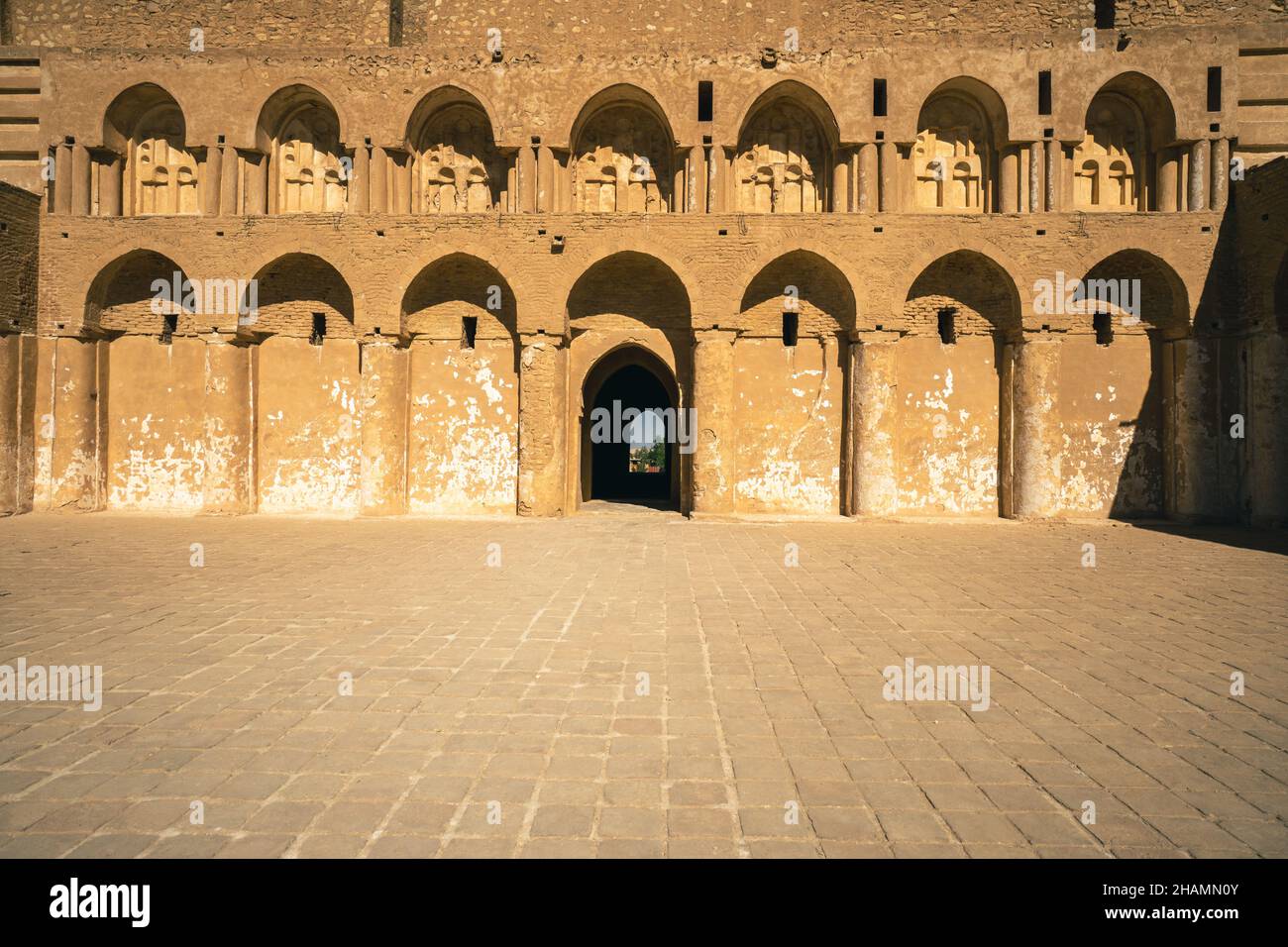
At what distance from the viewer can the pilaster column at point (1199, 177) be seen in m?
14.0

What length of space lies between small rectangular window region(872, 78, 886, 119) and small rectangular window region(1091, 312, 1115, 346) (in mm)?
6028

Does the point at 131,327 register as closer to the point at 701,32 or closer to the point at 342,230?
the point at 342,230

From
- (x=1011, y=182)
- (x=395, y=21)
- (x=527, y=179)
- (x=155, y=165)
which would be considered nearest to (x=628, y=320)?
(x=527, y=179)

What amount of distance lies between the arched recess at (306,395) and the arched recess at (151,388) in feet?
4.80

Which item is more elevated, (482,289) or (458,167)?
(458,167)

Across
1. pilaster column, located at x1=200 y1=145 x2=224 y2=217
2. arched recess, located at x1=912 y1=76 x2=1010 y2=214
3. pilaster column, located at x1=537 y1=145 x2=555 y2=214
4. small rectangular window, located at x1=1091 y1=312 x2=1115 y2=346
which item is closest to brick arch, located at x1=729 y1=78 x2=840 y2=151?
arched recess, located at x1=912 y1=76 x2=1010 y2=214

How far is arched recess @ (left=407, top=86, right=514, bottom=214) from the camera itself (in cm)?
1535

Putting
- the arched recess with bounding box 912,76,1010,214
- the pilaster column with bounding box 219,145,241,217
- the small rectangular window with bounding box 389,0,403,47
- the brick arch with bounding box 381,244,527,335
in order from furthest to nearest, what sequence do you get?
the small rectangular window with bounding box 389,0,403,47
the arched recess with bounding box 912,76,1010,214
the pilaster column with bounding box 219,145,241,217
the brick arch with bounding box 381,244,527,335

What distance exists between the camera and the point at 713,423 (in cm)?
1401

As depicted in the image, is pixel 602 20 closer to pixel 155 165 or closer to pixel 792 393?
pixel 792 393

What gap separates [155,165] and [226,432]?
6454 millimetres

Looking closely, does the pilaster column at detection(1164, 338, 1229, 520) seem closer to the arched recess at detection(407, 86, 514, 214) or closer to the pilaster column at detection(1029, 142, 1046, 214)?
the pilaster column at detection(1029, 142, 1046, 214)

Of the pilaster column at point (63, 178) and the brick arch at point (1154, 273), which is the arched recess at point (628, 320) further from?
the pilaster column at point (63, 178)
